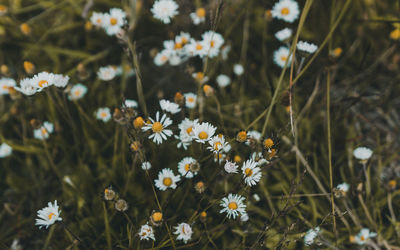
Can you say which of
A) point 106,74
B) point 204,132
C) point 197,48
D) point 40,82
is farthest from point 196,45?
point 40,82

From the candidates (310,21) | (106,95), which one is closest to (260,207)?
(106,95)

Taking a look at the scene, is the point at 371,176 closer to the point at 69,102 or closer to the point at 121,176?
the point at 121,176

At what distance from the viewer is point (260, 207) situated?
1117mm

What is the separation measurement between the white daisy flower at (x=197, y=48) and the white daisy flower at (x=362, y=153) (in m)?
0.67

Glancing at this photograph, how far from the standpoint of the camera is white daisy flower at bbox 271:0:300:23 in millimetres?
1311

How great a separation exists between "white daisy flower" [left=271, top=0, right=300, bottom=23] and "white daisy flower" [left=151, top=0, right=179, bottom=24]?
429 mm

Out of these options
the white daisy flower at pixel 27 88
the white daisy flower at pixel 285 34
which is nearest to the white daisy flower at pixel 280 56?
the white daisy flower at pixel 285 34

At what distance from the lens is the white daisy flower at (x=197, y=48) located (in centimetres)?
120

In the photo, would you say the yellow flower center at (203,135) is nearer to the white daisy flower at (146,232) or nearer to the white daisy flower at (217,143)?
the white daisy flower at (217,143)

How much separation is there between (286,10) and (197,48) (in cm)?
44

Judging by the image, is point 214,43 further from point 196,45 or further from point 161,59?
point 161,59

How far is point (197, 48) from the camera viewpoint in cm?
121

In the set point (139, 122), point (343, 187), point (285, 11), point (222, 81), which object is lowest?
point (343, 187)

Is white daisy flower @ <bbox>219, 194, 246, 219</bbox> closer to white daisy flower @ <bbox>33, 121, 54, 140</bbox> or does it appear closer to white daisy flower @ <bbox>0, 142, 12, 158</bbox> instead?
white daisy flower @ <bbox>33, 121, 54, 140</bbox>
